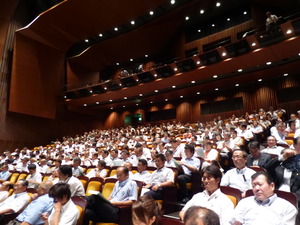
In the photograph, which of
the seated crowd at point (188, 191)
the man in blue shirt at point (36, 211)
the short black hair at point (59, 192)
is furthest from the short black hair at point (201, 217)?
the man in blue shirt at point (36, 211)

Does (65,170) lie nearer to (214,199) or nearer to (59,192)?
(59,192)

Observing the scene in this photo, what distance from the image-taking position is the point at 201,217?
84 centimetres

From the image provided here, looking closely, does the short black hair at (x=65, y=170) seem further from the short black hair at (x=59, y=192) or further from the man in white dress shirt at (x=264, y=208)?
the man in white dress shirt at (x=264, y=208)

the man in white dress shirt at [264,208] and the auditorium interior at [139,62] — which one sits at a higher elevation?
the auditorium interior at [139,62]

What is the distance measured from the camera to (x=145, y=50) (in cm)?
1345

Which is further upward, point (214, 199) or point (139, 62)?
point (139, 62)

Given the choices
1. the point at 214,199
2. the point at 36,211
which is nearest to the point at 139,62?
the point at 36,211

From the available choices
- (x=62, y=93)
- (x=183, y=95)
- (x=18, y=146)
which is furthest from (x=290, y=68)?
(x=18, y=146)

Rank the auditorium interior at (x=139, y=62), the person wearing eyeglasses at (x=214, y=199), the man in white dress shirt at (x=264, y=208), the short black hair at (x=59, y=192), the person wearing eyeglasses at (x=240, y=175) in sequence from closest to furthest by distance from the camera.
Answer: the man in white dress shirt at (x=264, y=208)
the person wearing eyeglasses at (x=214, y=199)
the short black hair at (x=59, y=192)
the person wearing eyeglasses at (x=240, y=175)
the auditorium interior at (x=139, y=62)

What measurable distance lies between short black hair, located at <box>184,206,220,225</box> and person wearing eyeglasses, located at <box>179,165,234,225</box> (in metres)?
0.90

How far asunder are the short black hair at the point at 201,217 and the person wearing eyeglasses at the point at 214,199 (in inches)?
35.6

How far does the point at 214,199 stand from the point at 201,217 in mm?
1035

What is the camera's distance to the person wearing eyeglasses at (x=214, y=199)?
5.61 feet

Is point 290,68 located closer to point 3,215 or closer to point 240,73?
point 240,73
